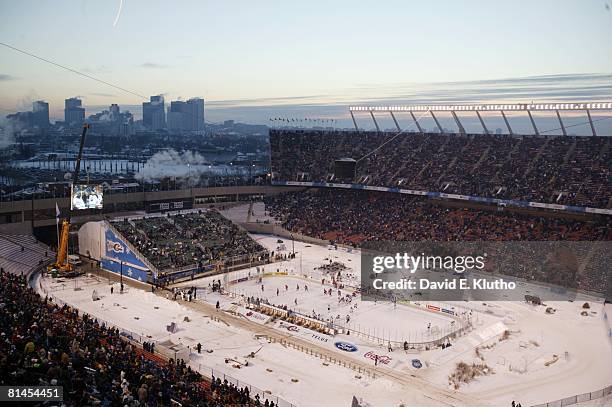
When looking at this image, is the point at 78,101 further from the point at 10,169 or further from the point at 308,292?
the point at 308,292

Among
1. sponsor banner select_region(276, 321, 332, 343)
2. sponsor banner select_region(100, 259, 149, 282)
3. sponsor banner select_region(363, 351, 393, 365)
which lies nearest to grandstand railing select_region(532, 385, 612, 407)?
sponsor banner select_region(363, 351, 393, 365)

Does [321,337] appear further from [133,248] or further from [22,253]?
[22,253]

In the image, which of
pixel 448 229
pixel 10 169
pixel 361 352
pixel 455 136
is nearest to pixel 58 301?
pixel 361 352

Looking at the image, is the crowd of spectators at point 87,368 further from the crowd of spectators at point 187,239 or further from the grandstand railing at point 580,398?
the crowd of spectators at point 187,239

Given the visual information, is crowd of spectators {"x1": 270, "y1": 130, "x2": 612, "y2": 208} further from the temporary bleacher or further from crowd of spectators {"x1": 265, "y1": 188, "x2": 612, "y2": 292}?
the temporary bleacher

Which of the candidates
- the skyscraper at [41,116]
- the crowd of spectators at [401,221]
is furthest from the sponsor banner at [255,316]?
the skyscraper at [41,116]

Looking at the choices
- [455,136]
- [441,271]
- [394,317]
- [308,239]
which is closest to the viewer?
[394,317]
